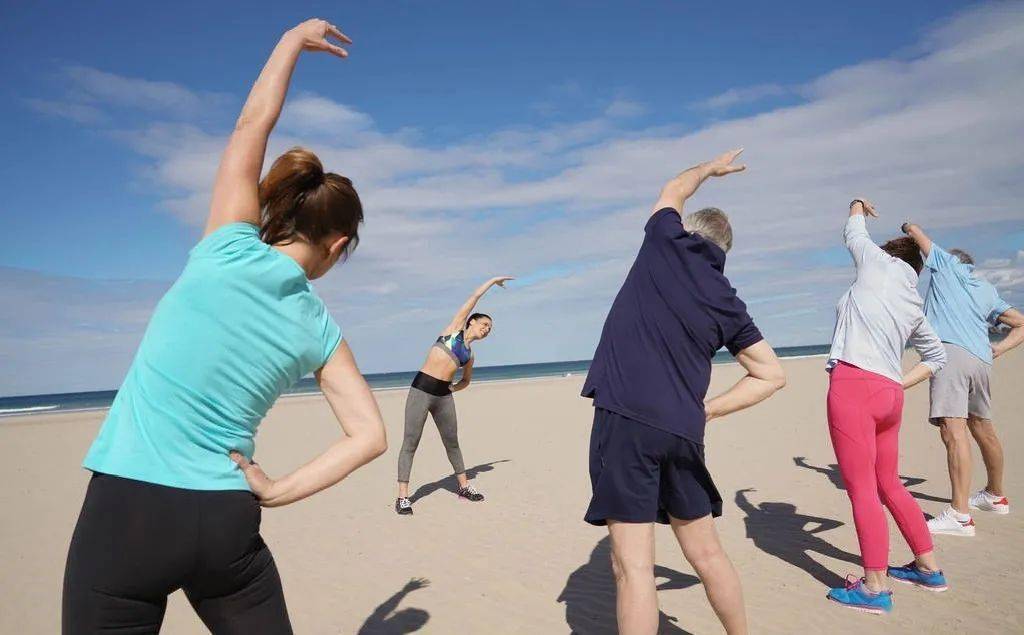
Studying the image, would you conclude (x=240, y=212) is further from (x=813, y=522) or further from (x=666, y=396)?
(x=813, y=522)

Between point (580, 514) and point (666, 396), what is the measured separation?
4923 mm

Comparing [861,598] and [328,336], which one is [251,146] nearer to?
[328,336]

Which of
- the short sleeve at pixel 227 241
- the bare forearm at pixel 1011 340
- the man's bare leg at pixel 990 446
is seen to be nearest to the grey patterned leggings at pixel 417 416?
the man's bare leg at pixel 990 446

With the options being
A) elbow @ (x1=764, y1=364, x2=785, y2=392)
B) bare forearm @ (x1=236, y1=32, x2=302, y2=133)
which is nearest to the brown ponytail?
bare forearm @ (x1=236, y1=32, x2=302, y2=133)

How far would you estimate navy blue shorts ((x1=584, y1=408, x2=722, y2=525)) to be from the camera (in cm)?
285

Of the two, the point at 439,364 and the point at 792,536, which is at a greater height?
the point at 439,364

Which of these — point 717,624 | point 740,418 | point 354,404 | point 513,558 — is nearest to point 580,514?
point 513,558

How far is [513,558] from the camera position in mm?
5898

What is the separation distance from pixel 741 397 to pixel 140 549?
250 centimetres

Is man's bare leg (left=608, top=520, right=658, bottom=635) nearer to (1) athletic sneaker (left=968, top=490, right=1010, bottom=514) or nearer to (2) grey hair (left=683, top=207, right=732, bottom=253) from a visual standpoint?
(2) grey hair (left=683, top=207, right=732, bottom=253)

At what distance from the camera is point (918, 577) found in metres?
4.77

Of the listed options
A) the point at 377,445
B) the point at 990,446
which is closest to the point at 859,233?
the point at 990,446

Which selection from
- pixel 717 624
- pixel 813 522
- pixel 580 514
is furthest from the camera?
pixel 580 514

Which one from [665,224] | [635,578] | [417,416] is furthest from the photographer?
[417,416]
